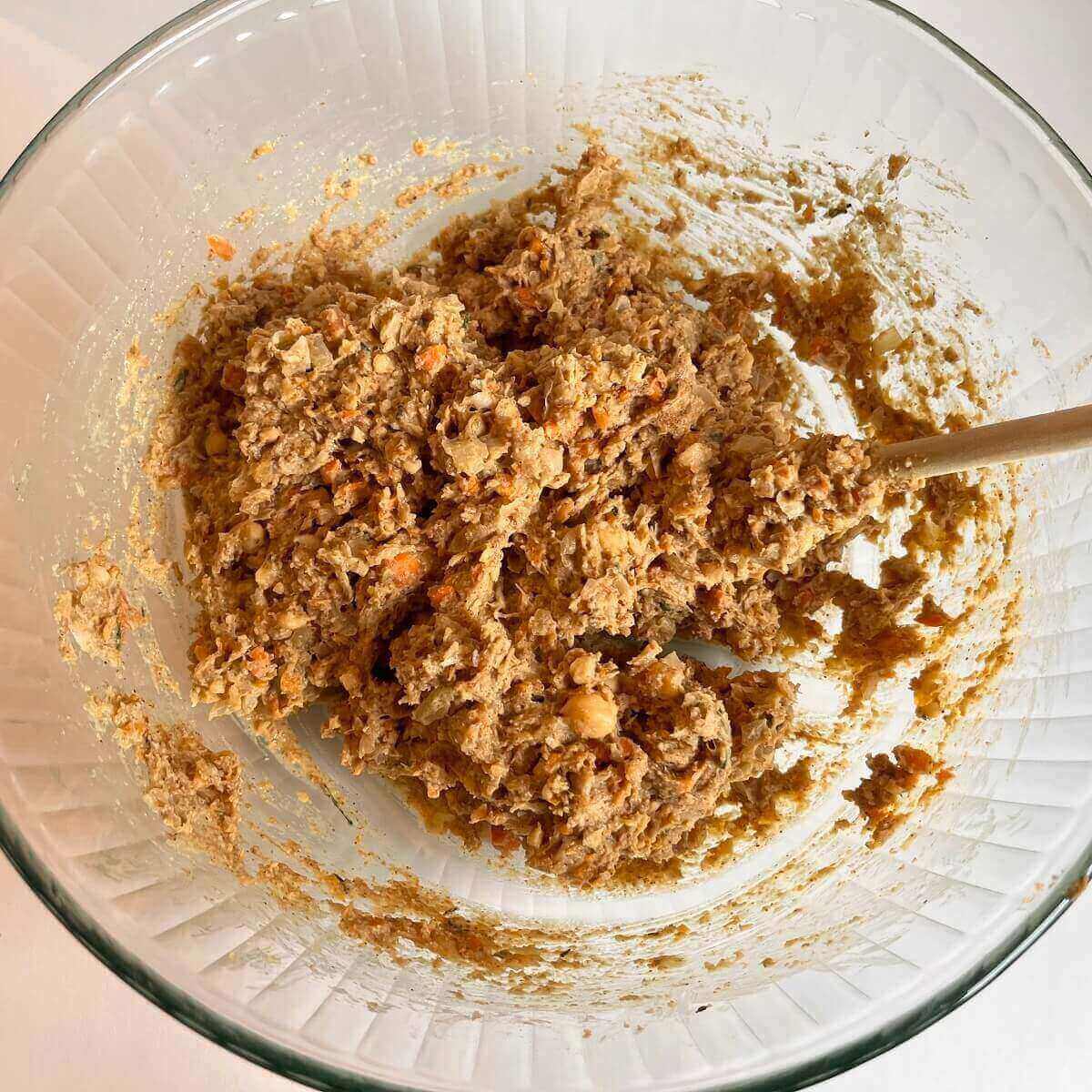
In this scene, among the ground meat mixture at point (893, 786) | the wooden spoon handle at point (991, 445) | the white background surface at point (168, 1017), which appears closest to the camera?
the wooden spoon handle at point (991, 445)

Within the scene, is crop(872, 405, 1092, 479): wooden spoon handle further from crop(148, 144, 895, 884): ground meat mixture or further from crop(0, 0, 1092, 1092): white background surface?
crop(0, 0, 1092, 1092): white background surface

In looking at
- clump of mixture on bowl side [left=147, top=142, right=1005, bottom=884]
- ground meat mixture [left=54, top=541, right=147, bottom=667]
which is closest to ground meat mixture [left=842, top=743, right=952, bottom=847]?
clump of mixture on bowl side [left=147, top=142, right=1005, bottom=884]

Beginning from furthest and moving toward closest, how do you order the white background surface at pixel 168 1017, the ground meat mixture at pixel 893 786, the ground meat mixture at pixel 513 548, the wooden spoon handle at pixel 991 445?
the white background surface at pixel 168 1017
the ground meat mixture at pixel 893 786
the ground meat mixture at pixel 513 548
the wooden spoon handle at pixel 991 445

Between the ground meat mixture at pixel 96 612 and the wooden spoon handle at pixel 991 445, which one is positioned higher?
the wooden spoon handle at pixel 991 445

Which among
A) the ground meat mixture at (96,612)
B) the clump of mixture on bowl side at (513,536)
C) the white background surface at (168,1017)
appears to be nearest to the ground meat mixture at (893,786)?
the clump of mixture on bowl side at (513,536)

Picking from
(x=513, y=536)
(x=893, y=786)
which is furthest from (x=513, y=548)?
(x=893, y=786)

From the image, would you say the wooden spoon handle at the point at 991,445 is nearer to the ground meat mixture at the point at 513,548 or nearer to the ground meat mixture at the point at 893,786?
the ground meat mixture at the point at 513,548

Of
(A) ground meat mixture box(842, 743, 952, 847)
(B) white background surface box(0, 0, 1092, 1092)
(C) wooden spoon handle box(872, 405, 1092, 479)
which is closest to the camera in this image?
(C) wooden spoon handle box(872, 405, 1092, 479)
